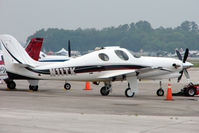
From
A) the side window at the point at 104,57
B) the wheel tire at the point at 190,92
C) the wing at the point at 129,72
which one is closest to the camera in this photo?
the wing at the point at 129,72

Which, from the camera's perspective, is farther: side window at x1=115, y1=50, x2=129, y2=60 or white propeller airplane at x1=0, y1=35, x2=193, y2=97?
side window at x1=115, y1=50, x2=129, y2=60

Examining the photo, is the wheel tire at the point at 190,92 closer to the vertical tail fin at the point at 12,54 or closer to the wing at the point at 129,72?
the wing at the point at 129,72

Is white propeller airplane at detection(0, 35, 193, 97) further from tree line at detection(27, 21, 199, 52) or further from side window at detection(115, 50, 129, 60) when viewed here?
tree line at detection(27, 21, 199, 52)

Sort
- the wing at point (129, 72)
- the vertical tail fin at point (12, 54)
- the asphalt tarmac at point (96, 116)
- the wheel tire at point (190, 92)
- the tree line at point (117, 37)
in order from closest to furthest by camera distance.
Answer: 1. the asphalt tarmac at point (96, 116)
2. the wing at point (129, 72)
3. the wheel tire at point (190, 92)
4. the vertical tail fin at point (12, 54)
5. the tree line at point (117, 37)

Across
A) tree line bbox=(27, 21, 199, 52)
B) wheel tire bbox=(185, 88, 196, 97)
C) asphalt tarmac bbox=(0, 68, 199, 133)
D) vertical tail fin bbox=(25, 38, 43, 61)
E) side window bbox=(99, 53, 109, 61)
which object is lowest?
asphalt tarmac bbox=(0, 68, 199, 133)

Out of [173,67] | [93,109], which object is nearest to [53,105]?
[93,109]

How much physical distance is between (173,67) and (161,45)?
17877 centimetres

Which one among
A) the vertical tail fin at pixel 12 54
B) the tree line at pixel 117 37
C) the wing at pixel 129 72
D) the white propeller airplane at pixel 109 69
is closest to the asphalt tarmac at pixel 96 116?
the wing at pixel 129 72

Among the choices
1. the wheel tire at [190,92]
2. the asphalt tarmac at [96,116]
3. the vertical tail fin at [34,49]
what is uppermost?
the vertical tail fin at [34,49]

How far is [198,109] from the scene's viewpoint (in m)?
16.6

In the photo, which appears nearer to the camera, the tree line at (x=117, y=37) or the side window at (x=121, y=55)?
the side window at (x=121, y=55)

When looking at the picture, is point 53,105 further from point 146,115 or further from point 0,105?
point 146,115

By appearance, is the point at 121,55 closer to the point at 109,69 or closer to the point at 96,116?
the point at 109,69

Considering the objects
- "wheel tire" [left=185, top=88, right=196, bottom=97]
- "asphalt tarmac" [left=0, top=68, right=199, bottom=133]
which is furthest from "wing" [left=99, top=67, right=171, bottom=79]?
"asphalt tarmac" [left=0, top=68, right=199, bottom=133]
